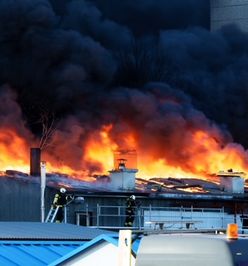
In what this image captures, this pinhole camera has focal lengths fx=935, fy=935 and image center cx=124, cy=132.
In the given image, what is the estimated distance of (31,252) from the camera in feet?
42.4

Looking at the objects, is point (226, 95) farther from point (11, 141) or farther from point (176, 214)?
point (176, 214)

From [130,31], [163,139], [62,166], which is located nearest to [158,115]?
[163,139]

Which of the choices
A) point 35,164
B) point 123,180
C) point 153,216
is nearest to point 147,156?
point 35,164

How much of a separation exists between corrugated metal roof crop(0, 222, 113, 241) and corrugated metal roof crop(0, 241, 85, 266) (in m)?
0.23

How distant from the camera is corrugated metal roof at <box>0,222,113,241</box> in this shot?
1379 cm

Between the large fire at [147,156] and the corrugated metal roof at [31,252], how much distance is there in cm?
2527

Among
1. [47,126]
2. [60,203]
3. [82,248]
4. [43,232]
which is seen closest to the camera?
[82,248]

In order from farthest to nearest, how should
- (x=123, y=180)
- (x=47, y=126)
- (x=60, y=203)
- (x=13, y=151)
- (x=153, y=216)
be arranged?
(x=47, y=126) → (x=13, y=151) → (x=123, y=180) → (x=153, y=216) → (x=60, y=203)

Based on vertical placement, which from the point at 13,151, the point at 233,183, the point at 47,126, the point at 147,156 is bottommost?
the point at 233,183

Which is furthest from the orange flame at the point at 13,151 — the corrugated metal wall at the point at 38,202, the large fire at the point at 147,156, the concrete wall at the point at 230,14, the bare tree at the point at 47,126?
the concrete wall at the point at 230,14

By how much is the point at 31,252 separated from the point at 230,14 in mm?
40274

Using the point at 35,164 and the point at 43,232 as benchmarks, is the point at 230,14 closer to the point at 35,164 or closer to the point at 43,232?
the point at 35,164

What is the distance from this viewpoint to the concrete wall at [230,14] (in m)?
51.2

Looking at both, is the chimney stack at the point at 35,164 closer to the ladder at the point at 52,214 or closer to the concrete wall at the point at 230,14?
the ladder at the point at 52,214
